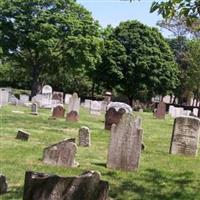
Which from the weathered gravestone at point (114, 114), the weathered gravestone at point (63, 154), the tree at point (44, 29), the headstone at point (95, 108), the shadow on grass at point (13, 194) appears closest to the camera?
the shadow on grass at point (13, 194)

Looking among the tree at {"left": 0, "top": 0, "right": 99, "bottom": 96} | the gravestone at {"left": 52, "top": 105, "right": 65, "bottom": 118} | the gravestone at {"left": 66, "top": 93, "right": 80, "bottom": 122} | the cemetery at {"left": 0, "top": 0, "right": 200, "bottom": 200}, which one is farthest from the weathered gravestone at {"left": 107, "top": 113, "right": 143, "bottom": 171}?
the tree at {"left": 0, "top": 0, "right": 99, "bottom": 96}

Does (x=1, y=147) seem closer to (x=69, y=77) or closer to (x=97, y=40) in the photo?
(x=97, y=40)

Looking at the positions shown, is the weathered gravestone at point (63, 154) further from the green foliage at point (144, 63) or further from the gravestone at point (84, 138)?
the green foliage at point (144, 63)

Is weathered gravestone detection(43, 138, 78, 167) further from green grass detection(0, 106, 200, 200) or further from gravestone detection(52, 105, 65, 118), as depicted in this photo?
gravestone detection(52, 105, 65, 118)

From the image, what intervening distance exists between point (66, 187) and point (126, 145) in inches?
231

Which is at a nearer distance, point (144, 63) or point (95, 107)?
point (95, 107)

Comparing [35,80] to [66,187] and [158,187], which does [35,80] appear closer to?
[158,187]

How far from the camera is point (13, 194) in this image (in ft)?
26.5

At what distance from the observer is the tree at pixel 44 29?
51.5m

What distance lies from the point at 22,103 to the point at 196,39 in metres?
27.0

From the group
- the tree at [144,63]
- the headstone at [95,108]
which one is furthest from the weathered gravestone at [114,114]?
the tree at [144,63]

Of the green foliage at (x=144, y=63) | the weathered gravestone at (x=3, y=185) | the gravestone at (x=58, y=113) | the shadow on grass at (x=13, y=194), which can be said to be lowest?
the shadow on grass at (x=13, y=194)

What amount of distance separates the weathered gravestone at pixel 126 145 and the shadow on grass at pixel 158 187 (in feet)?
1.36

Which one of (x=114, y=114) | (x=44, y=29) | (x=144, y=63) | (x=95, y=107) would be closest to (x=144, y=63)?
(x=144, y=63)
